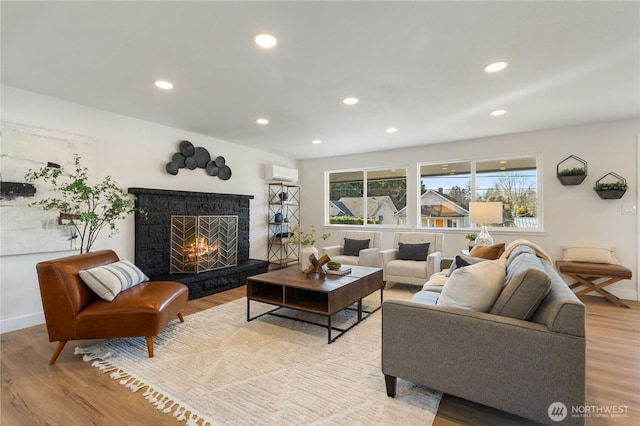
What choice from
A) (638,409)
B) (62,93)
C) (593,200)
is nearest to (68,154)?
(62,93)

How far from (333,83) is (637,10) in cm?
204

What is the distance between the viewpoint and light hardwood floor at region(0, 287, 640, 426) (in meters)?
1.67

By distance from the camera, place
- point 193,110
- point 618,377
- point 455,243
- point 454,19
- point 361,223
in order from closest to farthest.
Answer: point 454,19
point 618,377
point 193,110
point 455,243
point 361,223

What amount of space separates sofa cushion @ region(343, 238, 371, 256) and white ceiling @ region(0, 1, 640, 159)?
6.59 feet

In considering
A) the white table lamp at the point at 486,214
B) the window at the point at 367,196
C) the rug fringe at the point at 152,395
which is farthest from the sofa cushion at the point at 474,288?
the window at the point at 367,196

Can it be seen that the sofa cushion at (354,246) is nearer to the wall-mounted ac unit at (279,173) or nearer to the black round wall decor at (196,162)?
the wall-mounted ac unit at (279,173)

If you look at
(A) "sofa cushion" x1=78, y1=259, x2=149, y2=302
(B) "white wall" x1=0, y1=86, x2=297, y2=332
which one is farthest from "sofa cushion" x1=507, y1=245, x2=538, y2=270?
(B) "white wall" x1=0, y1=86, x2=297, y2=332

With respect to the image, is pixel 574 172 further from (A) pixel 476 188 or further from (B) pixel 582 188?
(A) pixel 476 188

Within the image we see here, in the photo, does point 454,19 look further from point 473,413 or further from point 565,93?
point 473,413

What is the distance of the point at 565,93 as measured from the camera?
302 centimetres

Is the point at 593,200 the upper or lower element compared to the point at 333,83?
lower

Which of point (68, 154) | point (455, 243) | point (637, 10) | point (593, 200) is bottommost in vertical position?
point (455, 243)

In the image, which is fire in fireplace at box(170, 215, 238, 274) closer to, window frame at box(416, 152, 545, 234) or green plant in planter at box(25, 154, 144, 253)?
green plant in planter at box(25, 154, 144, 253)

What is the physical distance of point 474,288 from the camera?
1671 mm
